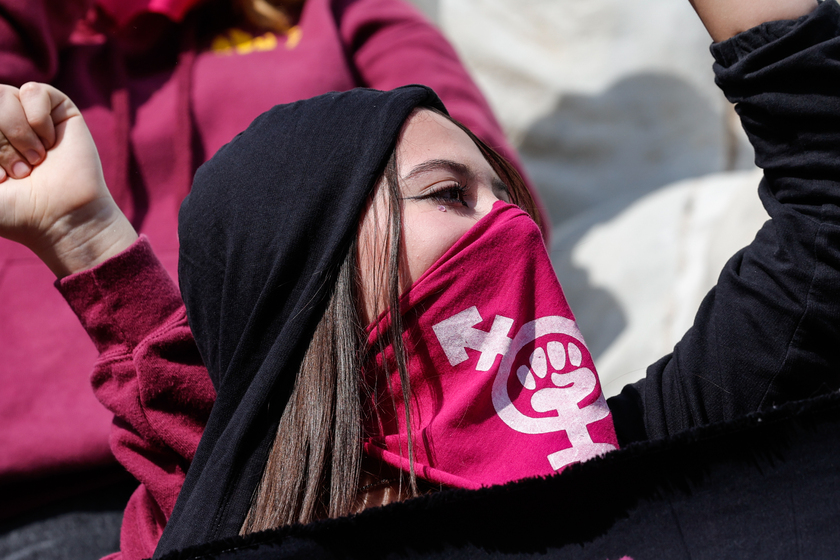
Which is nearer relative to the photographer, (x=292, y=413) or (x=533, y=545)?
(x=533, y=545)

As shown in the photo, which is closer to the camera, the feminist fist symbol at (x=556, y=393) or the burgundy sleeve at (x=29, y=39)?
the feminist fist symbol at (x=556, y=393)

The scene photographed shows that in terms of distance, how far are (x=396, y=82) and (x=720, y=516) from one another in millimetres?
1296

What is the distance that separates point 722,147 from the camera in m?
2.65

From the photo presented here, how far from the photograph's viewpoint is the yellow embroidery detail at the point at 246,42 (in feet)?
5.55

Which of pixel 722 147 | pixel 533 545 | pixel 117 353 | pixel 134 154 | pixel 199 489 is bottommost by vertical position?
pixel 722 147

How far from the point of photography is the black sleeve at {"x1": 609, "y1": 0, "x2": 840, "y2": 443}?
2.86 ft

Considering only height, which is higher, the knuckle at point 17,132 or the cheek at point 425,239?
the knuckle at point 17,132

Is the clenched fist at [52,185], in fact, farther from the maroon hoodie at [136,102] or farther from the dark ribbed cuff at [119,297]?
the maroon hoodie at [136,102]

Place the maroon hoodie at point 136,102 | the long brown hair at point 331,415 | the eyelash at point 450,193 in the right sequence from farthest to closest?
the maroon hoodie at point 136,102 → the eyelash at point 450,193 → the long brown hair at point 331,415

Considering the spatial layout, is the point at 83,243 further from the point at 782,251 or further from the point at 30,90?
the point at 782,251

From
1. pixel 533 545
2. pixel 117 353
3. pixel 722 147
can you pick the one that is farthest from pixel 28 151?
pixel 722 147

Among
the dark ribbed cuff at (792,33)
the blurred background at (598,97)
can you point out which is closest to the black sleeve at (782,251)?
the dark ribbed cuff at (792,33)

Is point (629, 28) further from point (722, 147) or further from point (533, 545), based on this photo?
point (533, 545)

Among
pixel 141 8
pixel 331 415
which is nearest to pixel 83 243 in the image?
pixel 331 415
